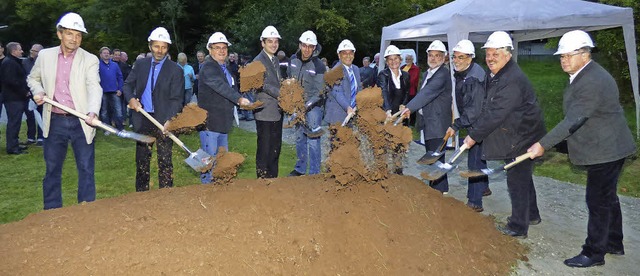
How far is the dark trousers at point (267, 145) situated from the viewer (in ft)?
20.1

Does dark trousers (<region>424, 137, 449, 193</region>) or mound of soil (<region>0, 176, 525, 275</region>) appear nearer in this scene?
mound of soil (<region>0, 176, 525, 275</region>)

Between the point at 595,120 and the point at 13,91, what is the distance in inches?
359

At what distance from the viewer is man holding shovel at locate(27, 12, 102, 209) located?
474 centimetres

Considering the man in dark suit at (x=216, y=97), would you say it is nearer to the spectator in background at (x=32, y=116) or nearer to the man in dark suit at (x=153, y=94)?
the man in dark suit at (x=153, y=94)

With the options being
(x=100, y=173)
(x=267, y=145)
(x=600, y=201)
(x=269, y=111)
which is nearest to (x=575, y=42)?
(x=600, y=201)

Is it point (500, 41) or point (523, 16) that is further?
point (523, 16)

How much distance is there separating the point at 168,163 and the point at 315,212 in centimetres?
227

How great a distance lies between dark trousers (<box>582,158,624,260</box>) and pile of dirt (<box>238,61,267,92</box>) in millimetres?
3272

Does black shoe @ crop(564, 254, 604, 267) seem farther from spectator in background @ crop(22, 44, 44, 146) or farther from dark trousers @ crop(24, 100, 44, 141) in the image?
dark trousers @ crop(24, 100, 44, 141)

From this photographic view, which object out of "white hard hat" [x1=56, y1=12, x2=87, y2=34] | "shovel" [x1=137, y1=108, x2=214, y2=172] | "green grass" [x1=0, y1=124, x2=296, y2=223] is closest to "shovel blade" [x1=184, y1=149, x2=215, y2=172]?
"shovel" [x1=137, y1=108, x2=214, y2=172]

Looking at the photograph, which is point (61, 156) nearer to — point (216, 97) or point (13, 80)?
point (216, 97)

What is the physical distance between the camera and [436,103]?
5934 millimetres

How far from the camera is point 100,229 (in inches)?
148

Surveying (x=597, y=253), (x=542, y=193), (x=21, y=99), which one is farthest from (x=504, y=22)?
(x=21, y=99)
